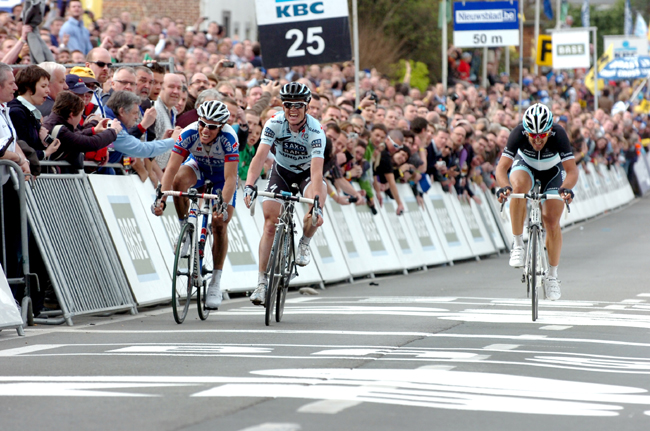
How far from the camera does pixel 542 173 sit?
13.0 meters

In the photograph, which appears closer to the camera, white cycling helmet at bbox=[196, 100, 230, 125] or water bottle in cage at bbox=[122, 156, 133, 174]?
white cycling helmet at bbox=[196, 100, 230, 125]

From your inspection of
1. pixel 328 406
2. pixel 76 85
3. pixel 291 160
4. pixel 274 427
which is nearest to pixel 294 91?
pixel 291 160

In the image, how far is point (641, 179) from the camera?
4691 centimetres

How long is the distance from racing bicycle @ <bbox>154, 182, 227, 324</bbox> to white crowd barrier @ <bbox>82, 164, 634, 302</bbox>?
1033mm

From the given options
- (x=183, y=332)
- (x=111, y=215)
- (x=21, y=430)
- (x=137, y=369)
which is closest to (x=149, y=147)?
(x=111, y=215)

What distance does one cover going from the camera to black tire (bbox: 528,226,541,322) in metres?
12.0

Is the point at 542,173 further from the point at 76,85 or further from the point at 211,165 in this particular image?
the point at 76,85

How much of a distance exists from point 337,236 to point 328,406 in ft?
36.3

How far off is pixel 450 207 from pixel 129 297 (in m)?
11.5

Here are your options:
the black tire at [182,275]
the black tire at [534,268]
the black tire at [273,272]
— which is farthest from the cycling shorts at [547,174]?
the black tire at [182,275]

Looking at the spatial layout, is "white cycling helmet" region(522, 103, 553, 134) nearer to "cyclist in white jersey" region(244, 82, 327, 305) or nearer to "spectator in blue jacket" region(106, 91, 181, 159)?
"cyclist in white jersey" region(244, 82, 327, 305)

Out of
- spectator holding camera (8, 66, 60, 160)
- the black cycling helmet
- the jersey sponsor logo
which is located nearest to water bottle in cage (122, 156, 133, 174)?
spectator holding camera (8, 66, 60, 160)

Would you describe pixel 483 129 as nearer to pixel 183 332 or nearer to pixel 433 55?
pixel 183 332

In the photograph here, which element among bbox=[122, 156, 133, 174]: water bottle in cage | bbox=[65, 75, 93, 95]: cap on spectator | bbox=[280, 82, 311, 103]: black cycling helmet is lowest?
bbox=[122, 156, 133, 174]: water bottle in cage
